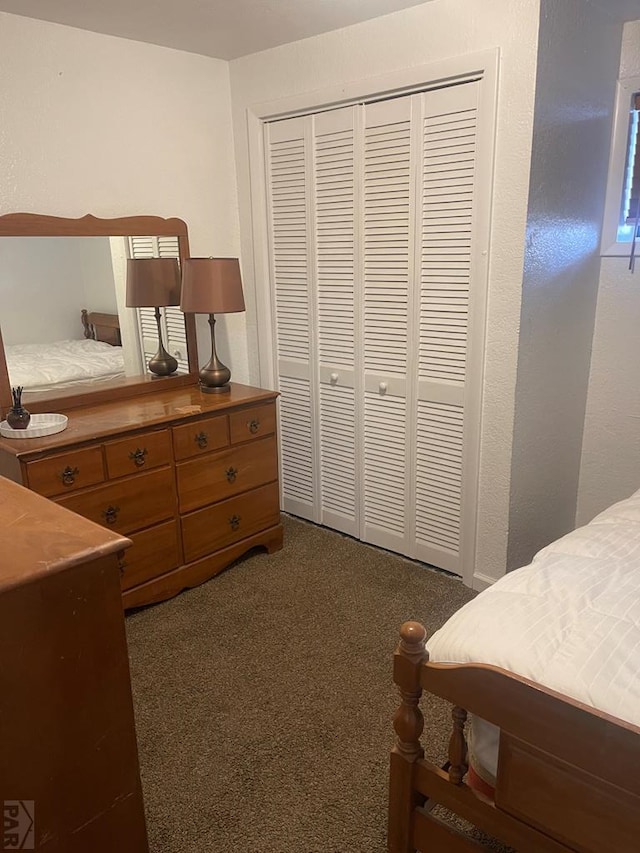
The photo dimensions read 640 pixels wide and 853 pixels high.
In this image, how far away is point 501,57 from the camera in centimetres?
219

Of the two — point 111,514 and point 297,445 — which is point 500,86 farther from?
point 111,514

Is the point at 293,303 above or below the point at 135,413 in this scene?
above

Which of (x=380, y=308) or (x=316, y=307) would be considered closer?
(x=380, y=308)

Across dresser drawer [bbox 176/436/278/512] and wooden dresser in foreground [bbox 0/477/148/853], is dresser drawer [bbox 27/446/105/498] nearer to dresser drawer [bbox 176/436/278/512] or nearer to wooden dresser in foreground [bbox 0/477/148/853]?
dresser drawer [bbox 176/436/278/512]

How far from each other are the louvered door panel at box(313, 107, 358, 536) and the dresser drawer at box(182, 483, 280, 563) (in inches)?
13.6

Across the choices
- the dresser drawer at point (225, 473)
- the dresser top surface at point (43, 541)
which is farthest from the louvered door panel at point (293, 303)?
the dresser top surface at point (43, 541)

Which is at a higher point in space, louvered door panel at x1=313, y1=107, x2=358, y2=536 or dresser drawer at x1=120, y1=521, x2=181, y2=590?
louvered door panel at x1=313, y1=107, x2=358, y2=536

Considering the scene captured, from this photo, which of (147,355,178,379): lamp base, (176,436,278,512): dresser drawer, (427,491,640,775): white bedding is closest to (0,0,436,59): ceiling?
(147,355,178,379): lamp base

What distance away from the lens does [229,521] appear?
284 centimetres

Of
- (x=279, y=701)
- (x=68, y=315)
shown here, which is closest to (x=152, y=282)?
(x=68, y=315)

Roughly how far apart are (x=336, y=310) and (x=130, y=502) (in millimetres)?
1287

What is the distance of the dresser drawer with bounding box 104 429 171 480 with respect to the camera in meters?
2.38

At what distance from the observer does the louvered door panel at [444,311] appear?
2398 millimetres

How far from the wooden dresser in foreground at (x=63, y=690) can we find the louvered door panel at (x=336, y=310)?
6.09 feet
